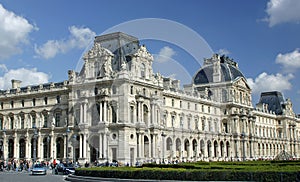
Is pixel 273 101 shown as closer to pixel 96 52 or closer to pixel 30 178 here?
pixel 96 52

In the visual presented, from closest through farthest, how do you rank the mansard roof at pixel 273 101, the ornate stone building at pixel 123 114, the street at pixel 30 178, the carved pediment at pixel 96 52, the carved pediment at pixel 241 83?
the street at pixel 30 178 → the ornate stone building at pixel 123 114 → the carved pediment at pixel 96 52 → the carved pediment at pixel 241 83 → the mansard roof at pixel 273 101

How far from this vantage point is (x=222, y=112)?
321 feet

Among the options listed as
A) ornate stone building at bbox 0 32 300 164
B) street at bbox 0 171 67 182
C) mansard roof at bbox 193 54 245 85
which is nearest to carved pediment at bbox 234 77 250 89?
ornate stone building at bbox 0 32 300 164

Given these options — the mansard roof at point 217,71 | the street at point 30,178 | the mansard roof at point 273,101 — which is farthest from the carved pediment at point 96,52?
the mansard roof at point 273,101

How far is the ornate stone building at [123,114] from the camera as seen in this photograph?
210 feet

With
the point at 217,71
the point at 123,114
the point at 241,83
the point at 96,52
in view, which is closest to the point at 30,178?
the point at 123,114

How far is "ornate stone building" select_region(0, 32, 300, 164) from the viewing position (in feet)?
210

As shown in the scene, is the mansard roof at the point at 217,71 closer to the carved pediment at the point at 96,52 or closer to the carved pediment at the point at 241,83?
the carved pediment at the point at 241,83

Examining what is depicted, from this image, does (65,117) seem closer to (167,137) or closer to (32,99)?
(32,99)

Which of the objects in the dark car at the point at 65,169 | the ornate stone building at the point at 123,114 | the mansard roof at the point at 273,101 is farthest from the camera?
the mansard roof at the point at 273,101

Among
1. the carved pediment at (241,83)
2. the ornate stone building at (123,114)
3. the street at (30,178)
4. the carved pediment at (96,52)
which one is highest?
the carved pediment at (96,52)

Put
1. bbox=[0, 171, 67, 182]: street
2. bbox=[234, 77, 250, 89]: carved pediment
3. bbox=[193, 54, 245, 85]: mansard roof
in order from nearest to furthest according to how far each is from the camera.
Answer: bbox=[0, 171, 67, 182]: street → bbox=[193, 54, 245, 85]: mansard roof → bbox=[234, 77, 250, 89]: carved pediment

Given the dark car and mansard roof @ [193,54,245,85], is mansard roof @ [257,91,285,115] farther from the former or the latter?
the dark car

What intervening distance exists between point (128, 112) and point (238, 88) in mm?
44922
